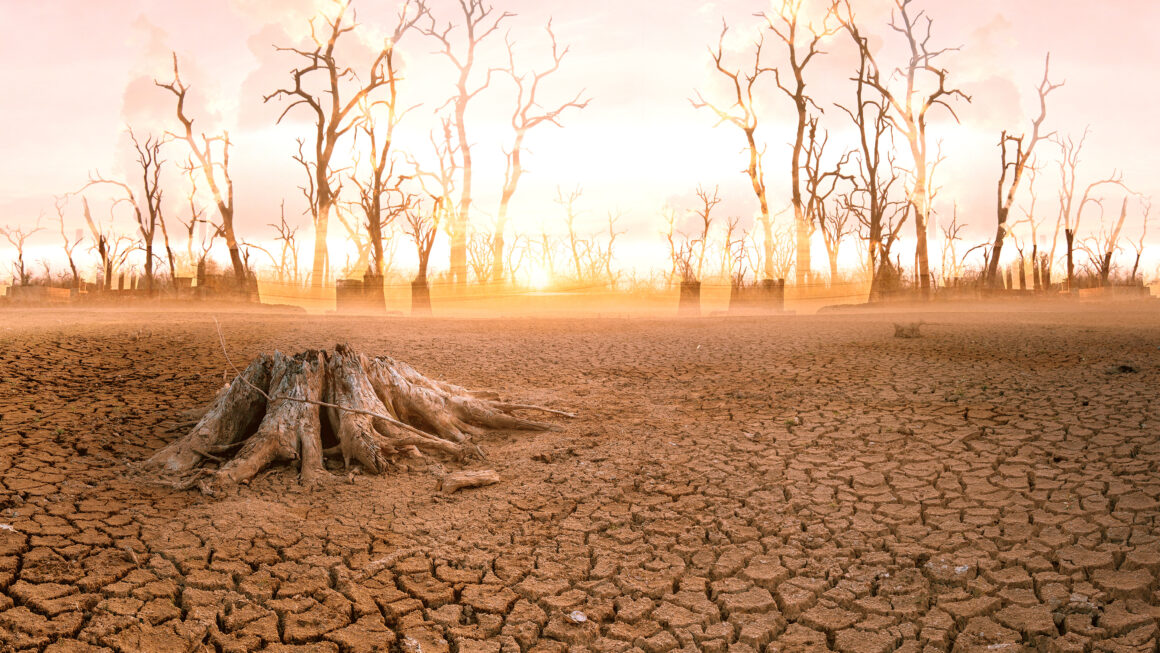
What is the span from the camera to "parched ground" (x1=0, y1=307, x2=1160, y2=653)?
10.7 feet

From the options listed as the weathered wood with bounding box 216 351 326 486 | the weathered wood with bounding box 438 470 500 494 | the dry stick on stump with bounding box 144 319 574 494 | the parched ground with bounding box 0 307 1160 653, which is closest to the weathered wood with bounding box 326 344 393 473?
the dry stick on stump with bounding box 144 319 574 494

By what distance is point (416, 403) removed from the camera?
611 cm

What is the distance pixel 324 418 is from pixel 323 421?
0.03m

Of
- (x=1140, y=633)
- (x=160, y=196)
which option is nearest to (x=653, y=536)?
(x=1140, y=633)

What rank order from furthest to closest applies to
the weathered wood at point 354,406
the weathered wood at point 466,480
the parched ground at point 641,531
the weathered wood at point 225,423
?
the weathered wood at point 354,406, the weathered wood at point 225,423, the weathered wood at point 466,480, the parched ground at point 641,531

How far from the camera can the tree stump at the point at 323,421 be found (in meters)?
5.08

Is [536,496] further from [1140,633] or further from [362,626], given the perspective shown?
[1140,633]

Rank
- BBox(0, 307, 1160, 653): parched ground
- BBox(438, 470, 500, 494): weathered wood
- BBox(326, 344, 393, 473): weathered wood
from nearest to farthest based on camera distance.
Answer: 1. BBox(0, 307, 1160, 653): parched ground
2. BBox(438, 470, 500, 494): weathered wood
3. BBox(326, 344, 393, 473): weathered wood

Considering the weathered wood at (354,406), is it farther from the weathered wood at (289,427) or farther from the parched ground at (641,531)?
the parched ground at (641,531)

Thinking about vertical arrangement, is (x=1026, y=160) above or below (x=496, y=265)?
above

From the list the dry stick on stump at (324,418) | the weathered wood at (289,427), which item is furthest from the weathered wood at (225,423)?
the weathered wood at (289,427)

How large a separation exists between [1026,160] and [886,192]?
6063 mm

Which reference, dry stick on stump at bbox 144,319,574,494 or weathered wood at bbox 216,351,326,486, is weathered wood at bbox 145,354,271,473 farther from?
weathered wood at bbox 216,351,326,486

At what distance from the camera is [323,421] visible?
5.80 meters
